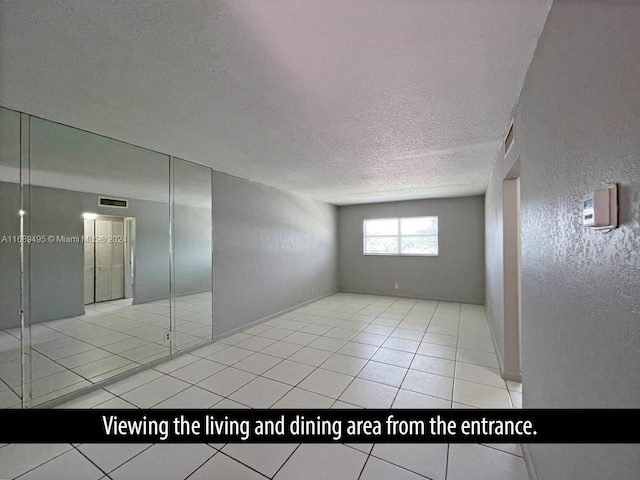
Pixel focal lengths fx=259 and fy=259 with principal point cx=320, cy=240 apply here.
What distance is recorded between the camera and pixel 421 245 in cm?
640

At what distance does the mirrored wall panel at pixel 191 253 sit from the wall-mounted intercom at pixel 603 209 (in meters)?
3.70

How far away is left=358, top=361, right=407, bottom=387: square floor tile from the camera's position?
2.58 m

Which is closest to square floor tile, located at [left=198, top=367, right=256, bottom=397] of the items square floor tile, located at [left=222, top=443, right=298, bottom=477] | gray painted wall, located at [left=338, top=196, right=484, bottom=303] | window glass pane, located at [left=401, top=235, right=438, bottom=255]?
square floor tile, located at [left=222, top=443, right=298, bottom=477]

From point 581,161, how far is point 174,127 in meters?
2.69

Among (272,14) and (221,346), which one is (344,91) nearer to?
(272,14)

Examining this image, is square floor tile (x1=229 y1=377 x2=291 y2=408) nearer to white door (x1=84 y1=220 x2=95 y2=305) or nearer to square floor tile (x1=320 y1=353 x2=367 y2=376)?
square floor tile (x1=320 y1=353 x2=367 y2=376)

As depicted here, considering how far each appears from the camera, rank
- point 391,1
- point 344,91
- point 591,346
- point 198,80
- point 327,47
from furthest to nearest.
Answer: point 344,91
point 198,80
point 327,47
point 391,1
point 591,346

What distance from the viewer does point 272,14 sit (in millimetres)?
1140

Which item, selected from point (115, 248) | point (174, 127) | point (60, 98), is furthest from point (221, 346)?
point (60, 98)

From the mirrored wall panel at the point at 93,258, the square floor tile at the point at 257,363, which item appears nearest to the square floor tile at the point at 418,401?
the square floor tile at the point at 257,363

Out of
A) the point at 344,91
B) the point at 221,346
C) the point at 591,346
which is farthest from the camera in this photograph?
the point at 221,346

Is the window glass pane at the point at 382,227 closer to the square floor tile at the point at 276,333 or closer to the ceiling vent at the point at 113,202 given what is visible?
the square floor tile at the point at 276,333

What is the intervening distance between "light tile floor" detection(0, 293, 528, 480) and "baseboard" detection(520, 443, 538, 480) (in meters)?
0.04

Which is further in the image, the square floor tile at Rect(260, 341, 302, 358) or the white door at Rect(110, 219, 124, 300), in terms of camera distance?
the square floor tile at Rect(260, 341, 302, 358)
